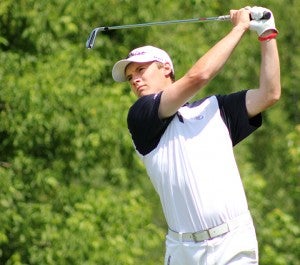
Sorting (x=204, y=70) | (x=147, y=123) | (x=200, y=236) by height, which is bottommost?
(x=200, y=236)

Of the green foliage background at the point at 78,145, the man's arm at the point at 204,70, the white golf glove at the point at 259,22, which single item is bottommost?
the green foliage background at the point at 78,145

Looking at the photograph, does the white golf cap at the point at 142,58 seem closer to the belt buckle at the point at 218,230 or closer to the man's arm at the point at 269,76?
the man's arm at the point at 269,76

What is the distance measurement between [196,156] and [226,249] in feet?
1.31

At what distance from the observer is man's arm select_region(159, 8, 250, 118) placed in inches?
246

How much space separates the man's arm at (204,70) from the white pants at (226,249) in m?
0.56

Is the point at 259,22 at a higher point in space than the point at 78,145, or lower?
higher

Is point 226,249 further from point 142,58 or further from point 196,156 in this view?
point 142,58

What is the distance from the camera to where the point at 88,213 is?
12.4 meters

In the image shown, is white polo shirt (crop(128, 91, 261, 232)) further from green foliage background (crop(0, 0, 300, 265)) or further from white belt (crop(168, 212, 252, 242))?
green foliage background (crop(0, 0, 300, 265))

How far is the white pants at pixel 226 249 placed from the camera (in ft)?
20.6

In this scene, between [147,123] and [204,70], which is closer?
[204,70]

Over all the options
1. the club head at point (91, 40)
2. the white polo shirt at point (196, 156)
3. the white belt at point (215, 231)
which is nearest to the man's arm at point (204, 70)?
the white polo shirt at point (196, 156)

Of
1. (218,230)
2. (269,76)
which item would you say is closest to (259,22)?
(269,76)

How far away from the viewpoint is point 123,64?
22.0 ft
